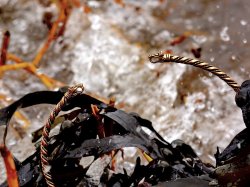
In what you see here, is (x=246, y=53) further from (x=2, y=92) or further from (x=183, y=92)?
(x=2, y=92)

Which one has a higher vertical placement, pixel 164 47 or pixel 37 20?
pixel 37 20

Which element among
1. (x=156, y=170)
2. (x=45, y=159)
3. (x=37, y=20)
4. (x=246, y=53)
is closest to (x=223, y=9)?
(x=246, y=53)

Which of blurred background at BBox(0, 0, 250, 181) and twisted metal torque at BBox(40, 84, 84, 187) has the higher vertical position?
blurred background at BBox(0, 0, 250, 181)

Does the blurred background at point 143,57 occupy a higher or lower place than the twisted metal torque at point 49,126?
higher

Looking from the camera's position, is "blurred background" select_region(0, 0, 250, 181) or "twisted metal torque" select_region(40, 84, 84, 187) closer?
"twisted metal torque" select_region(40, 84, 84, 187)
